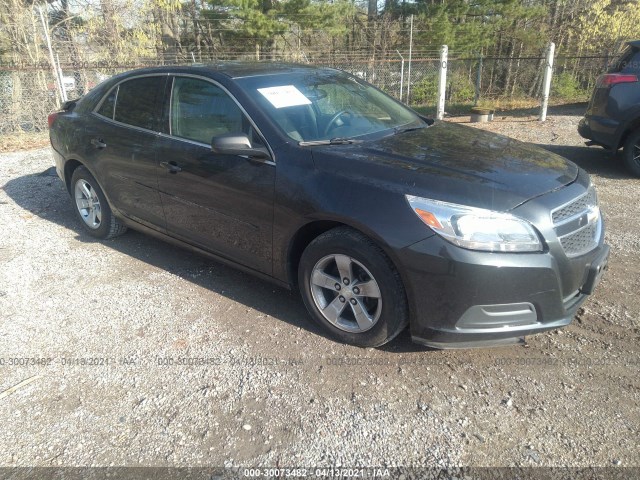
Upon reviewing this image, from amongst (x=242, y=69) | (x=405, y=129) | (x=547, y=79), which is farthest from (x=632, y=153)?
(x=242, y=69)

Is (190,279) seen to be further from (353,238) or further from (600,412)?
(600,412)

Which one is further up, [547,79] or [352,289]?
[547,79]

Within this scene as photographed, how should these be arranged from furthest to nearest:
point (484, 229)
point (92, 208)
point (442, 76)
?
1. point (442, 76)
2. point (92, 208)
3. point (484, 229)

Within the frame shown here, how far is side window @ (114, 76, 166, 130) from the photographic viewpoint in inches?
155

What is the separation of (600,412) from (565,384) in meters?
0.23

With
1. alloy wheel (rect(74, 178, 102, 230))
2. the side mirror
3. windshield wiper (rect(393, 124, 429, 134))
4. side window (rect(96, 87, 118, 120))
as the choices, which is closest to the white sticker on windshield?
the side mirror

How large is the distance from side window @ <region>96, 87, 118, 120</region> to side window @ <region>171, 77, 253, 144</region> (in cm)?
A: 93

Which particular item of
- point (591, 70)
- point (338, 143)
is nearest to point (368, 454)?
point (338, 143)

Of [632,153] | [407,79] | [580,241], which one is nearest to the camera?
[580,241]

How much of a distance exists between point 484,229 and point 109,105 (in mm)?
3610

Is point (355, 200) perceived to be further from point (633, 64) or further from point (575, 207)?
point (633, 64)

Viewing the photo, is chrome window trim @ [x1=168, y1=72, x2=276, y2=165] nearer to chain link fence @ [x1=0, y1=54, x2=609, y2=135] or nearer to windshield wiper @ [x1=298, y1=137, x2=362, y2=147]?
windshield wiper @ [x1=298, y1=137, x2=362, y2=147]

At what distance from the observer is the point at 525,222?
8.24 ft

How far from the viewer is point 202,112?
361cm
